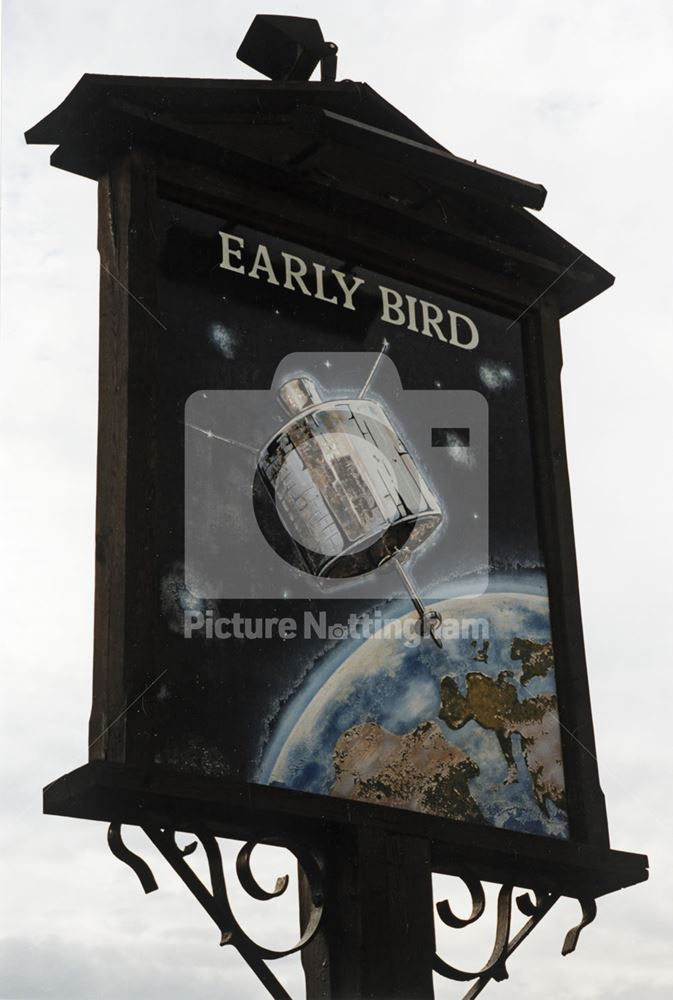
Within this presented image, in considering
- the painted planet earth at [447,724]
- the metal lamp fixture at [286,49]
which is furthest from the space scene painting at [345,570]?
the metal lamp fixture at [286,49]

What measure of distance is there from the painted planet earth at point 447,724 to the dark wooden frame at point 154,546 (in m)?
0.13

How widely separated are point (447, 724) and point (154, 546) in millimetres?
1570

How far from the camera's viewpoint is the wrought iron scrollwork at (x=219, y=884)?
20.3ft

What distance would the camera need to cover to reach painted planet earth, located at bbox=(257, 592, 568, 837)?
22.1ft

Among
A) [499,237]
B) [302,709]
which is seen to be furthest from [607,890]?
[499,237]

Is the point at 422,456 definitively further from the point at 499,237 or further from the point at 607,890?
the point at 607,890

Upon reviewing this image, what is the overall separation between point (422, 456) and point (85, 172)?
6.36 feet

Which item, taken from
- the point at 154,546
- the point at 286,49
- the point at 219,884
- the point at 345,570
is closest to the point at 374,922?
the point at 219,884

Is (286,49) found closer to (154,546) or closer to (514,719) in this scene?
(154,546)

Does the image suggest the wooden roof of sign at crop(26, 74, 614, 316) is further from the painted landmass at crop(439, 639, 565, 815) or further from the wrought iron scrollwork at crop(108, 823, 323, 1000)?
the wrought iron scrollwork at crop(108, 823, 323, 1000)

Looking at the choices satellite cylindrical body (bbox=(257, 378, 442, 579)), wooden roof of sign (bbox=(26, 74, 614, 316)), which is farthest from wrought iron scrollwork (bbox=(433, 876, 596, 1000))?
wooden roof of sign (bbox=(26, 74, 614, 316))

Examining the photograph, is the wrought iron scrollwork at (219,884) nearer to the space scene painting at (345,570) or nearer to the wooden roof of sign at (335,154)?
the space scene painting at (345,570)

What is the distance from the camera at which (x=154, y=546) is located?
6477 millimetres

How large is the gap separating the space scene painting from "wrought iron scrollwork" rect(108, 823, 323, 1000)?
0.28m
